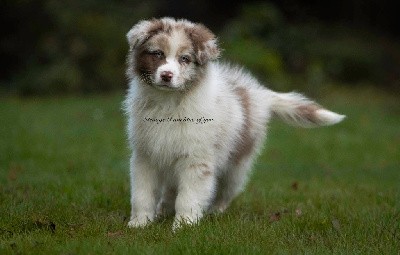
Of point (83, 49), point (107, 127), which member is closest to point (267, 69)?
point (83, 49)

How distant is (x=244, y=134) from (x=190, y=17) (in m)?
13.9

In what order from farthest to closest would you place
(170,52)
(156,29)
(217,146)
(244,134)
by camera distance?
(244,134) → (217,146) → (156,29) → (170,52)

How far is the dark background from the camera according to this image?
16.6m

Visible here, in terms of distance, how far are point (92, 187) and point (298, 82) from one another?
1160cm

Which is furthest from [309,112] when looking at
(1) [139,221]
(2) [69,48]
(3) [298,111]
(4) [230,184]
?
(2) [69,48]

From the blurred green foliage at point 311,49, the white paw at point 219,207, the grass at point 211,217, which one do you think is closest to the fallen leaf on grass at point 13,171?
the grass at point 211,217

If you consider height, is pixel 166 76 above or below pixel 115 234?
above

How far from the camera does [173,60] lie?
16.0 feet

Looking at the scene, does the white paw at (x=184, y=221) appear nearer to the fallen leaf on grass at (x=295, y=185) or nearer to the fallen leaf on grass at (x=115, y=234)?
the fallen leaf on grass at (x=115, y=234)

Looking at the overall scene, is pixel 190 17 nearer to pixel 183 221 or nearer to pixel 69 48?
pixel 69 48

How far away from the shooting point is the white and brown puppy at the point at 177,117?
16.1 ft

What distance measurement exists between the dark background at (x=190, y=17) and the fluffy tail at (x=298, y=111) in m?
9.77

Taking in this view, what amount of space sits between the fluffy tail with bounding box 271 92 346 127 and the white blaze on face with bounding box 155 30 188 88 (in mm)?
1557

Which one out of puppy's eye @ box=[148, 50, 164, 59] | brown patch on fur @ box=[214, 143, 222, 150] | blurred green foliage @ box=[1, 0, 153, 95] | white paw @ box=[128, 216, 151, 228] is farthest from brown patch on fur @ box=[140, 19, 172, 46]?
blurred green foliage @ box=[1, 0, 153, 95]
